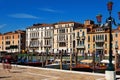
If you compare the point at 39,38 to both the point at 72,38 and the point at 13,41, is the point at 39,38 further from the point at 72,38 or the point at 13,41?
the point at 72,38

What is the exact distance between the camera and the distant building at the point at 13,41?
90562 millimetres

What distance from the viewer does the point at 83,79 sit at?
1700 cm

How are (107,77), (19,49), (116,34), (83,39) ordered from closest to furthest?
(107,77) → (116,34) → (83,39) → (19,49)

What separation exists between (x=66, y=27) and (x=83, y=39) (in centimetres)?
722

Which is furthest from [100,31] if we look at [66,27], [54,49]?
[54,49]

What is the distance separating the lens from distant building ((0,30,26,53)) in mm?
90562

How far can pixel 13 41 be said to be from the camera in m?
92.6

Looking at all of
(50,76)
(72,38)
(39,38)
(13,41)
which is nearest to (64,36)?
(72,38)

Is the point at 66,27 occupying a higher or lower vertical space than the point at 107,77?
higher

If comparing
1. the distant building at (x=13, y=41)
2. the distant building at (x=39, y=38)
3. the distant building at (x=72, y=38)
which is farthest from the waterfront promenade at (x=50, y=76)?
the distant building at (x=13, y=41)

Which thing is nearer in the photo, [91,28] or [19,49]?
[91,28]

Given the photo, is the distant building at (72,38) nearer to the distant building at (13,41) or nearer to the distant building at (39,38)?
the distant building at (39,38)

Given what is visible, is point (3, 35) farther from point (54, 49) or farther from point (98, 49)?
point (98, 49)

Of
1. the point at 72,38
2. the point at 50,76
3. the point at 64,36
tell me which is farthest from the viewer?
the point at 64,36
